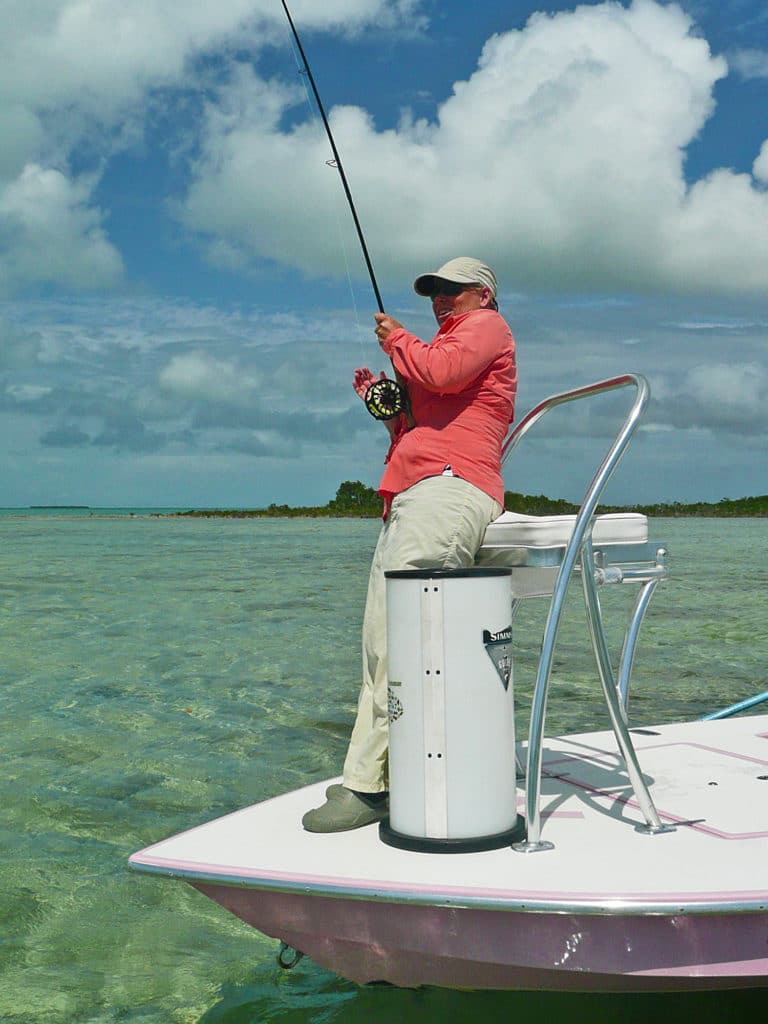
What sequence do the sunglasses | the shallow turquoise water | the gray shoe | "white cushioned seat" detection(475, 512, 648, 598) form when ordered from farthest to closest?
the shallow turquoise water, the sunglasses, "white cushioned seat" detection(475, 512, 648, 598), the gray shoe

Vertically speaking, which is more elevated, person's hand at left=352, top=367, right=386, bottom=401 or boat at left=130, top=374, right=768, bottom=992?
person's hand at left=352, top=367, right=386, bottom=401

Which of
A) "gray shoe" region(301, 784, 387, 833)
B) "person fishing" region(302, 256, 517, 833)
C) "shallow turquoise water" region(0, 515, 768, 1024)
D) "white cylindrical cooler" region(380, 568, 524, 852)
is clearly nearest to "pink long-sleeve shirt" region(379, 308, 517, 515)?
"person fishing" region(302, 256, 517, 833)

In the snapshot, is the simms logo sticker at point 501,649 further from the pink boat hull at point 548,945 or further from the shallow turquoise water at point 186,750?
the shallow turquoise water at point 186,750

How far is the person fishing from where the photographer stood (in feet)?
10.4

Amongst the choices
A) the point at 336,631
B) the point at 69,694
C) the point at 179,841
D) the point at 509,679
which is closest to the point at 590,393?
the point at 509,679

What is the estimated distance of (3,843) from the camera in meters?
4.98

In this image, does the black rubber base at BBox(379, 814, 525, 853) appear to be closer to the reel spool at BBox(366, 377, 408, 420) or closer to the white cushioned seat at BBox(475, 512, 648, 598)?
the white cushioned seat at BBox(475, 512, 648, 598)

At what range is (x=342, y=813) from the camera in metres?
3.14

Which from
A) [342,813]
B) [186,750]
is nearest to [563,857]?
[342,813]

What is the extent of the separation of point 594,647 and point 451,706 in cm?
50

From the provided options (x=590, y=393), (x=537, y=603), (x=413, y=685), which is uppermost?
(x=590, y=393)

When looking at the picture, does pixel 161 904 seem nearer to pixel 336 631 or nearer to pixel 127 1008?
pixel 127 1008

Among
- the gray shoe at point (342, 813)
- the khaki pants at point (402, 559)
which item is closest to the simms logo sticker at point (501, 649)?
the khaki pants at point (402, 559)

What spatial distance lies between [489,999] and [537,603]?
1649 cm
